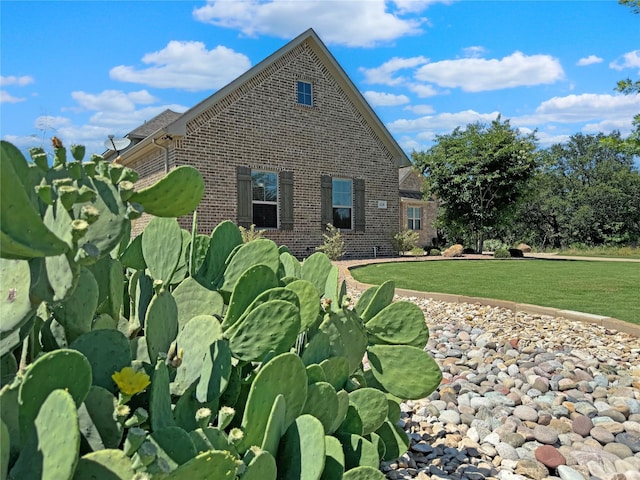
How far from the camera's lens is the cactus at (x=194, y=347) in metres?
1.09

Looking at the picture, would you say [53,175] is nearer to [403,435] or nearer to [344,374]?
[344,374]

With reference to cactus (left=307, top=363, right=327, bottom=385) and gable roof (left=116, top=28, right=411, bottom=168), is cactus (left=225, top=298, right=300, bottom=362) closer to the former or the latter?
cactus (left=307, top=363, right=327, bottom=385)

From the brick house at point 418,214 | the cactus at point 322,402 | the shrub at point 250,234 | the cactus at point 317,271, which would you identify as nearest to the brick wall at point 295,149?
the shrub at point 250,234

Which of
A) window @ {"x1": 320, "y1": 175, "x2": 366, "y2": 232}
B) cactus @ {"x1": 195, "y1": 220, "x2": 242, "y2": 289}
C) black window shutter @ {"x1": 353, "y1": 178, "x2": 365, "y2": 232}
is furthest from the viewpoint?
black window shutter @ {"x1": 353, "y1": 178, "x2": 365, "y2": 232}

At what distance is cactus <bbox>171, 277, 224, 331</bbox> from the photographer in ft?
4.59

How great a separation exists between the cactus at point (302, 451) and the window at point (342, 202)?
1321cm

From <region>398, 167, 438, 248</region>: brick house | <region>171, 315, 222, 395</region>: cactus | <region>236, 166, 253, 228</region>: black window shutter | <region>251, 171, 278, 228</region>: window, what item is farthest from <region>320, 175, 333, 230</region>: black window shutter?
<region>171, 315, 222, 395</region>: cactus

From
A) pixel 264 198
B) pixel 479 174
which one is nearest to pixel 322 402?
pixel 264 198

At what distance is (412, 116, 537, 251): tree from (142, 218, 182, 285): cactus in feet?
64.5

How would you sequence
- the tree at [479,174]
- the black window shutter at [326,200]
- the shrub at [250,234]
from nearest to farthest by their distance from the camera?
the shrub at [250,234]
the black window shutter at [326,200]
the tree at [479,174]

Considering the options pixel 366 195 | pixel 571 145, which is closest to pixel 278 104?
pixel 366 195

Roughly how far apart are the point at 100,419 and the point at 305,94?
44.5ft

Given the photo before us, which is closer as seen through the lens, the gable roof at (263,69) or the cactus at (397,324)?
the cactus at (397,324)

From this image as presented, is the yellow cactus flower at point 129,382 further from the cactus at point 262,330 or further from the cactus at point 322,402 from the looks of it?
the cactus at point 322,402
